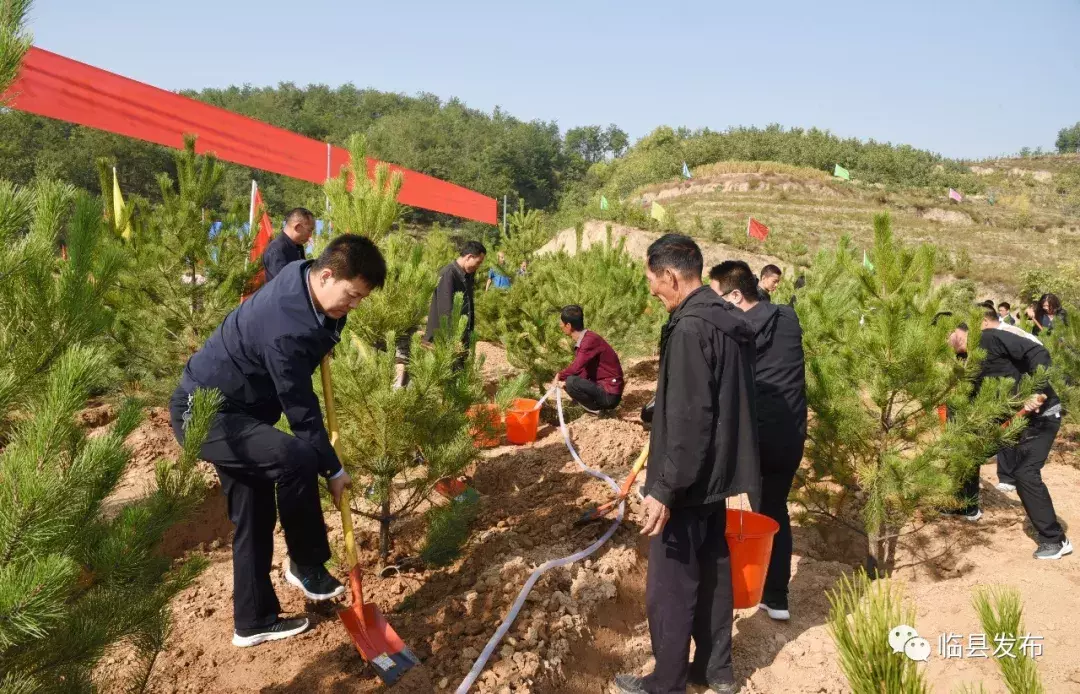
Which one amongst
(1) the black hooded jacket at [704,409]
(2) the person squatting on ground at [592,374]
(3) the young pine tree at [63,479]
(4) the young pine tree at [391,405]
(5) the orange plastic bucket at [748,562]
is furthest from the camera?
(2) the person squatting on ground at [592,374]

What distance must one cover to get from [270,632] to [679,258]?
2243mm

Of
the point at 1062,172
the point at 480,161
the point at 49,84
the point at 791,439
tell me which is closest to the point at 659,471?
the point at 791,439

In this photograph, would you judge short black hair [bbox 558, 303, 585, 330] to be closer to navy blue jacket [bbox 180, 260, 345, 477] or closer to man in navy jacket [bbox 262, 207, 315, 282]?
man in navy jacket [bbox 262, 207, 315, 282]

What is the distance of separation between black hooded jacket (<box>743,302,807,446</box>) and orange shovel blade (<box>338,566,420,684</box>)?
1.90m

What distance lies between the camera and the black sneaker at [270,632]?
2578 millimetres

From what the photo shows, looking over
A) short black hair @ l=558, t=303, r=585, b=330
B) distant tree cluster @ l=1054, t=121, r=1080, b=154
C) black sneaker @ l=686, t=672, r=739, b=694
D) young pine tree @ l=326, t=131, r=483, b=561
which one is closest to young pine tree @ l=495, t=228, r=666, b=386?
short black hair @ l=558, t=303, r=585, b=330

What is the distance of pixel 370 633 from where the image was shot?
98.7 inches

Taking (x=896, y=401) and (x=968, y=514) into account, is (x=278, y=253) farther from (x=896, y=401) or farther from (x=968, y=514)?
(x=968, y=514)

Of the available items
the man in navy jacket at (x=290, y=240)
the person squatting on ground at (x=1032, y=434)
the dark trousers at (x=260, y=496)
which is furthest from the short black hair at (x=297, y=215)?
the person squatting on ground at (x=1032, y=434)

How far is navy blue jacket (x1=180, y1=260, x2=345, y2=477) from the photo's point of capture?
7.52 feet

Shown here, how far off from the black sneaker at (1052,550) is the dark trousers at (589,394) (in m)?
3.25

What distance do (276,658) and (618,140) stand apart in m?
102

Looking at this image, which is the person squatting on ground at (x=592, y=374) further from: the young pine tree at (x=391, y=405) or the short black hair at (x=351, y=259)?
the short black hair at (x=351, y=259)

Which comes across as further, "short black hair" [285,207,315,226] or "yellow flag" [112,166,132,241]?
"yellow flag" [112,166,132,241]
